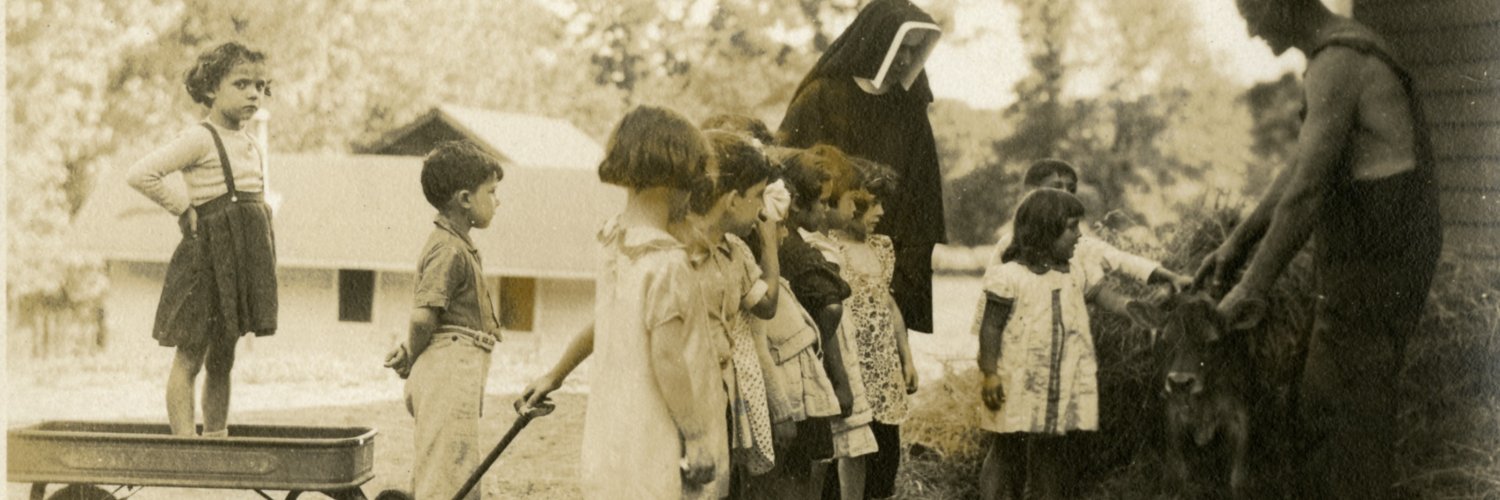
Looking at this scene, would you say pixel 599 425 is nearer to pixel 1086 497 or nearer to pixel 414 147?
A: pixel 414 147

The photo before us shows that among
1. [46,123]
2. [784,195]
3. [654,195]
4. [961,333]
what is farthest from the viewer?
[961,333]

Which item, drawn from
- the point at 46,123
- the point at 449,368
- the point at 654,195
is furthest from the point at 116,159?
the point at 654,195

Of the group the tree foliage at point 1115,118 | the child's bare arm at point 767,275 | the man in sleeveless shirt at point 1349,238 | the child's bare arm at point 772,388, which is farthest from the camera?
the tree foliage at point 1115,118

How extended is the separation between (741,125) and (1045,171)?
3.58ft

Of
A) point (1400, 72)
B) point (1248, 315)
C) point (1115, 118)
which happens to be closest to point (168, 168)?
point (1115, 118)

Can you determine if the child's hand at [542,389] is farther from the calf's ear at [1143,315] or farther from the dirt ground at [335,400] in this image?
the calf's ear at [1143,315]

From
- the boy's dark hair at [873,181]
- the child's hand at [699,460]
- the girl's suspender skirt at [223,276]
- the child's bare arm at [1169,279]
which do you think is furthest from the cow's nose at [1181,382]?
the girl's suspender skirt at [223,276]

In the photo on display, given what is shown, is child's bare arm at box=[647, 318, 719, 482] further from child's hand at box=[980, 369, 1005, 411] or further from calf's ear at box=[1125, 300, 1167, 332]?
calf's ear at box=[1125, 300, 1167, 332]

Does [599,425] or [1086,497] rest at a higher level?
[599,425]

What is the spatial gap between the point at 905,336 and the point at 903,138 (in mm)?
611

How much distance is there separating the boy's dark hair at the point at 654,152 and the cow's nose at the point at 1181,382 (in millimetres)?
1811

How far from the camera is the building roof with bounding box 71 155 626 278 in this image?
14.1 ft

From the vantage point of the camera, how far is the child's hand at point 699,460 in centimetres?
330

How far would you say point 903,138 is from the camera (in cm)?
473
